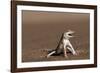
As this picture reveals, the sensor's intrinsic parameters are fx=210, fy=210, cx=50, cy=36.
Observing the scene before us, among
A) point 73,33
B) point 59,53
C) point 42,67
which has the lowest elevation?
point 42,67

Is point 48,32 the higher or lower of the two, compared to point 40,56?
higher

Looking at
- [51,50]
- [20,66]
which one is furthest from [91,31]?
[20,66]

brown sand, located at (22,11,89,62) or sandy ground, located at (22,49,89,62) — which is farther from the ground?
brown sand, located at (22,11,89,62)

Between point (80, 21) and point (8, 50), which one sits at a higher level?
point (80, 21)

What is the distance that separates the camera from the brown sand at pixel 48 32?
1.80 meters

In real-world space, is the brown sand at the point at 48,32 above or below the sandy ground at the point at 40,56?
above

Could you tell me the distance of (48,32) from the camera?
6.13 feet

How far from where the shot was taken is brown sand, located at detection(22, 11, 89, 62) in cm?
180

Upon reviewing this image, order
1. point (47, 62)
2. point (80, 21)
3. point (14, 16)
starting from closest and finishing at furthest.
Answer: point (14, 16)
point (47, 62)
point (80, 21)

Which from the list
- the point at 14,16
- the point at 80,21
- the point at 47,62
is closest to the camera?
the point at 14,16

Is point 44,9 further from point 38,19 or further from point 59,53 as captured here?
point 59,53

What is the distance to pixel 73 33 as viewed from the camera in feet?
6.43

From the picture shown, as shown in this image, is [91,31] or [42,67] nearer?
[42,67]

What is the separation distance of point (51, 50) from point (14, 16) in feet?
1.46
